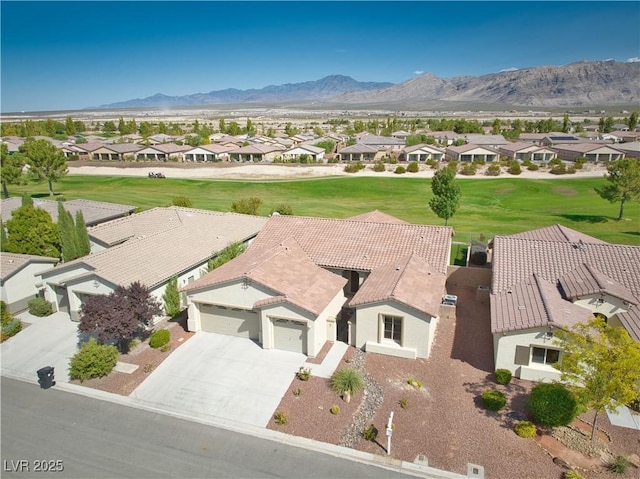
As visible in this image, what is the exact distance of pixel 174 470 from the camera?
1548 cm

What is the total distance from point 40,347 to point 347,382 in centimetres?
1716

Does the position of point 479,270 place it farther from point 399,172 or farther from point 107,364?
point 399,172

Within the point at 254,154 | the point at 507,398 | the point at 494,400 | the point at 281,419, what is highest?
the point at 254,154

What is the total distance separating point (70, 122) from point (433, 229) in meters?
161

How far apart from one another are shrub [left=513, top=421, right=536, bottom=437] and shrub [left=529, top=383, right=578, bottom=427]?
0.55 m

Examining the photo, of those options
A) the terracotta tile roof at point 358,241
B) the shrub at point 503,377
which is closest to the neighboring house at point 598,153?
the terracotta tile roof at point 358,241

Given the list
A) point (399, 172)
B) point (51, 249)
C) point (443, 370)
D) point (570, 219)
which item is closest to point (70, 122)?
point (399, 172)

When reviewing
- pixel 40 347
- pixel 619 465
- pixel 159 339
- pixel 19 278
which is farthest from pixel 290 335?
pixel 19 278

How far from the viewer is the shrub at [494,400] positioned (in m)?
18.1

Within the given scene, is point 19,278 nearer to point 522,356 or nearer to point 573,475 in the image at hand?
point 522,356

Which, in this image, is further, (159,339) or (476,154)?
(476,154)

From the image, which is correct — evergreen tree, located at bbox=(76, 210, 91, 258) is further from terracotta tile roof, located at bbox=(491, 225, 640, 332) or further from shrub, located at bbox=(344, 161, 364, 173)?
shrub, located at bbox=(344, 161, 364, 173)

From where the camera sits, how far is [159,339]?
23.4 meters

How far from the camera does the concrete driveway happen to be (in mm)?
18703
